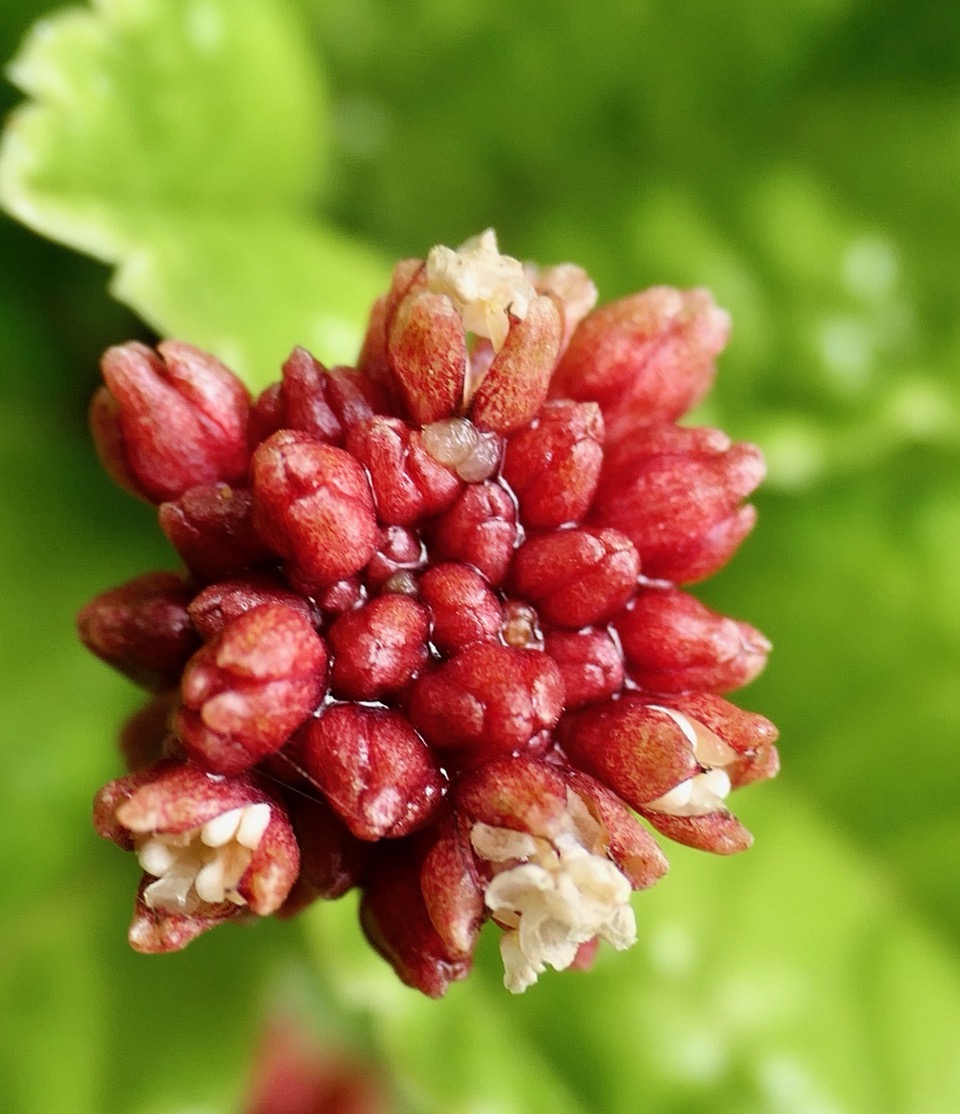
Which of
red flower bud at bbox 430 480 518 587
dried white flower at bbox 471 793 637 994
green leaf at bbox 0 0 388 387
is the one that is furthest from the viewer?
green leaf at bbox 0 0 388 387

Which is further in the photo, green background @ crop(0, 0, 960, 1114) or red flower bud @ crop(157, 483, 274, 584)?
green background @ crop(0, 0, 960, 1114)

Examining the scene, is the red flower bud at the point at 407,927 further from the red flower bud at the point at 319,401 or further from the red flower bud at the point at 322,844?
the red flower bud at the point at 319,401

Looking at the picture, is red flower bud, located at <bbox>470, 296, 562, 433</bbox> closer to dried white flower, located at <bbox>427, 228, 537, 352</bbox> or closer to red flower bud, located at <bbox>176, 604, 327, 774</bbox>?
dried white flower, located at <bbox>427, 228, 537, 352</bbox>

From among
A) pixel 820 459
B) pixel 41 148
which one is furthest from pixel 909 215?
pixel 41 148

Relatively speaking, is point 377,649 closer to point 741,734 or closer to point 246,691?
point 246,691

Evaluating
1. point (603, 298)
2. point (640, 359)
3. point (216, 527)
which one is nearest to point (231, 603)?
point (216, 527)

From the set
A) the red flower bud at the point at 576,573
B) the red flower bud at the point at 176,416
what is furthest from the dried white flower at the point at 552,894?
the red flower bud at the point at 176,416

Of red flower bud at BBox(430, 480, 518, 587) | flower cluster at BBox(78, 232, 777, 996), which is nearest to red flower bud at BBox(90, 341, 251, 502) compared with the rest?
flower cluster at BBox(78, 232, 777, 996)
